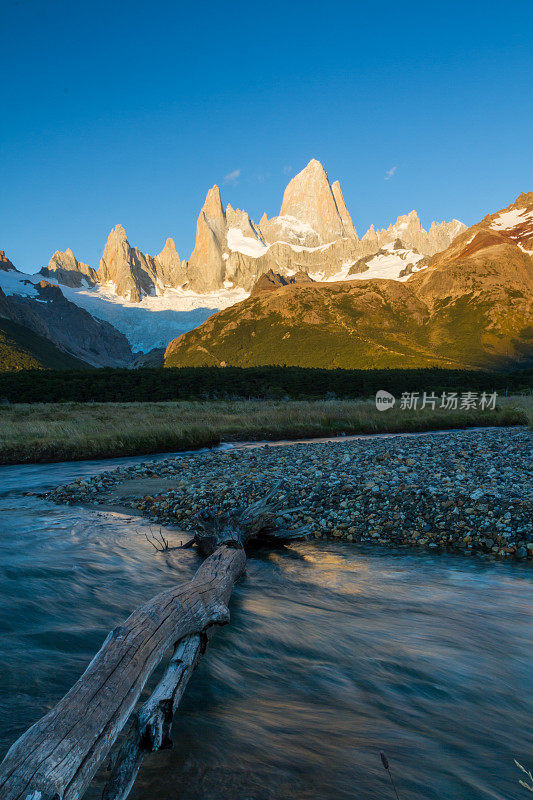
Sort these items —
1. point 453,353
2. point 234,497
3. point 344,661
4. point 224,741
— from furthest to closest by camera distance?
1. point 453,353
2. point 234,497
3. point 344,661
4. point 224,741

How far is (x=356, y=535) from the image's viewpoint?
36.4ft

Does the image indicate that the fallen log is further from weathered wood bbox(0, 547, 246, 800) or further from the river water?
the river water

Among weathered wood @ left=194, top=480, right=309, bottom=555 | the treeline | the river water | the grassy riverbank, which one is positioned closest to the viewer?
the river water

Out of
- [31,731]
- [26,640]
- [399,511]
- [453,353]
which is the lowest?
[26,640]

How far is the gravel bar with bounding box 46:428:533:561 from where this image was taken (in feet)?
34.9

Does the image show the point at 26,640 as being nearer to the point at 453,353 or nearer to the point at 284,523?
the point at 284,523

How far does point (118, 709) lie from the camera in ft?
10.9

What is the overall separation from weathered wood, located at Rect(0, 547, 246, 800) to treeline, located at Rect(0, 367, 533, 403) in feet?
185

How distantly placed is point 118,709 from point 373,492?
10145 millimetres

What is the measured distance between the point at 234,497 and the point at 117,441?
14.9 meters

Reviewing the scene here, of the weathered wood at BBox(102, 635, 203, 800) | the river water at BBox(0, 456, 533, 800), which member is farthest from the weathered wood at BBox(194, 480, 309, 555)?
the weathered wood at BBox(102, 635, 203, 800)

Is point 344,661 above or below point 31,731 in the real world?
below

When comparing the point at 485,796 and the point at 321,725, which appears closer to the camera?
the point at 485,796

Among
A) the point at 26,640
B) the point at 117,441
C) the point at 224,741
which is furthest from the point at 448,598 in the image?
the point at 117,441
